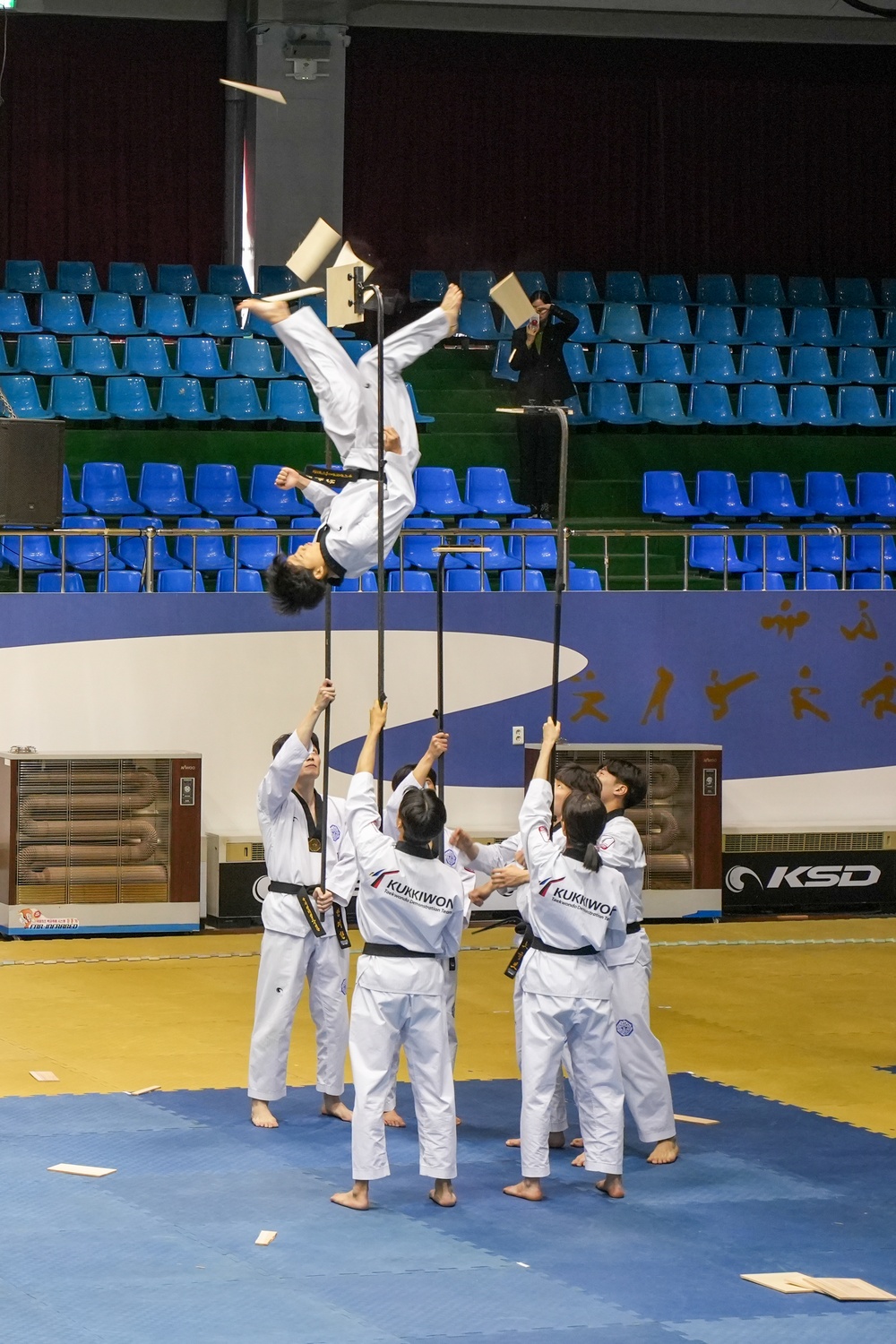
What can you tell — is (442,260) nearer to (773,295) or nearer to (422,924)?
(773,295)

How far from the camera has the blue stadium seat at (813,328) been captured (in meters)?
18.9

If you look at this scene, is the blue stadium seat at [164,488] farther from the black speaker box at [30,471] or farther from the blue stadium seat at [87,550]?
the black speaker box at [30,471]

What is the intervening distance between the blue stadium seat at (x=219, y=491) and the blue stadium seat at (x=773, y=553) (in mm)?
4203

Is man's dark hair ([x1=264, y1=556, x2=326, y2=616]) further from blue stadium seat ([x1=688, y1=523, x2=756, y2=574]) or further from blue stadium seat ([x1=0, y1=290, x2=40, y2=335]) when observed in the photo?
blue stadium seat ([x1=0, y1=290, x2=40, y2=335])

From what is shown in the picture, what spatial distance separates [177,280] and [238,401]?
96.5 inches

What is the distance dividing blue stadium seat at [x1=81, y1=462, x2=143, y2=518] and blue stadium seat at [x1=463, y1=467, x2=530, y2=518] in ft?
9.38

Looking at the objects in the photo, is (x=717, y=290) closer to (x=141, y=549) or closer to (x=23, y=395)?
(x=23, y=395)

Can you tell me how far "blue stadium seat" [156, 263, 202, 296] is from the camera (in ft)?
58.1

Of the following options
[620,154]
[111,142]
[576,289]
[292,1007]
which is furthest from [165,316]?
[292,1007]

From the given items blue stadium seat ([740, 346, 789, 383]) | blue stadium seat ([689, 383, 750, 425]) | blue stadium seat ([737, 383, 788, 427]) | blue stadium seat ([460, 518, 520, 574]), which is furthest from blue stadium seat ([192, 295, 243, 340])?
blue stadium seat ([740, 346, 789, 383])

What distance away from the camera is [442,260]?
19.6m

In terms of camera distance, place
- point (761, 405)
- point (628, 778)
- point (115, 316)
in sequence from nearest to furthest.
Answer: point (628, 778), point (115, 316), point (761, 405)

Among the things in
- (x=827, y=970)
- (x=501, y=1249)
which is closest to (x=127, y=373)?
(x=827, y=970)

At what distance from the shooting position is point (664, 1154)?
306 inches
